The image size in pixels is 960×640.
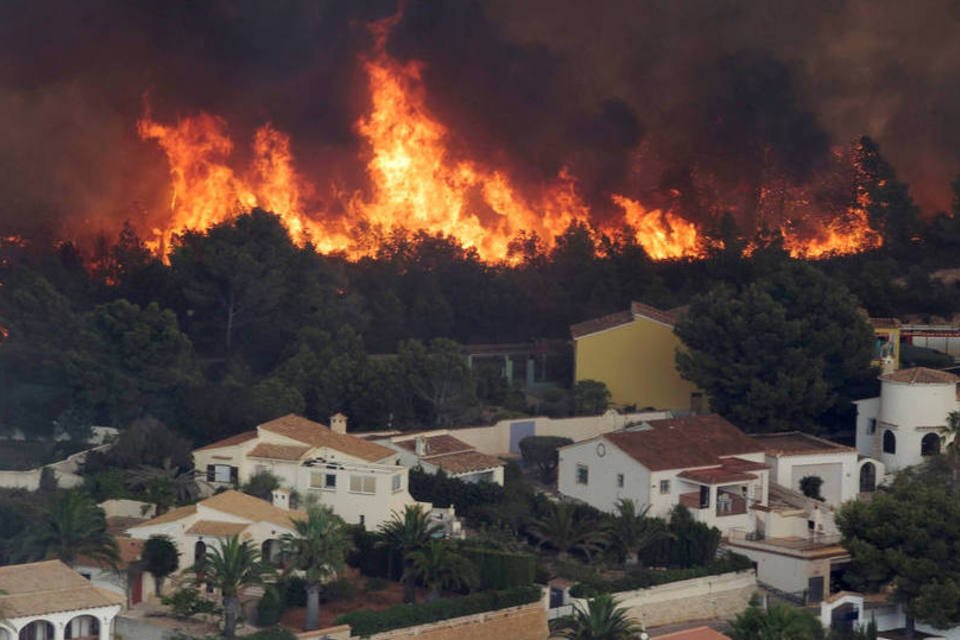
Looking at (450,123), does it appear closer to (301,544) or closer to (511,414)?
(511,414)

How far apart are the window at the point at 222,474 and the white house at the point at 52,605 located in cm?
877

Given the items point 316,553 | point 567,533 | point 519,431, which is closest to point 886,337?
point 519,431

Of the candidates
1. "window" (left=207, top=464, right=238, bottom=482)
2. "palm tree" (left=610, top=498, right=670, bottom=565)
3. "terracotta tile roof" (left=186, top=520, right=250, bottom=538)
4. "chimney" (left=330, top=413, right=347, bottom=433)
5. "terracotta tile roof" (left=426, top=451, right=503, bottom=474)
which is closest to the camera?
"terracotta tile roof" (left=186, top=520, right=250, bottom=538)

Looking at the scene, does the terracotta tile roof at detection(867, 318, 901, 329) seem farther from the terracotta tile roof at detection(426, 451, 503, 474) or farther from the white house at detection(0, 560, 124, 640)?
the white house at detection(0, 560, 124, 640)

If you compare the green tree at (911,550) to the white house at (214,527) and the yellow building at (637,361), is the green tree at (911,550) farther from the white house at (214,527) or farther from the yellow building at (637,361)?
the yellow building at (637,361)

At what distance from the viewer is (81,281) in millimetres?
65562

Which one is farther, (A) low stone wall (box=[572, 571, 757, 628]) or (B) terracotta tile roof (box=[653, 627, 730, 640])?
(A) low stone wall (box=[572, 571, 757, 628])

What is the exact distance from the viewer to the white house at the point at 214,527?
47.9m

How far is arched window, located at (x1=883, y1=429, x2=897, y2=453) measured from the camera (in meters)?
58.7

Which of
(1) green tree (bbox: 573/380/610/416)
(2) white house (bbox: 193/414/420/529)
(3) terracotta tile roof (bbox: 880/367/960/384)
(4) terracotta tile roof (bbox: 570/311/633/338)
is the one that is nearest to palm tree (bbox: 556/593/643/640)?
(2) white house (bbox: 193/414/420/529)

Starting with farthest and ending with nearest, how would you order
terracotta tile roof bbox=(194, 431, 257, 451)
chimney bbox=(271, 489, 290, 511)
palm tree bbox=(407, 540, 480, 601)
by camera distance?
terracotta tile roof bbox=(194, 431, 257, 451)
chimney bbox=(271, 489, 290, 511)
palm tree bbox=(407, 540, 480, 601)

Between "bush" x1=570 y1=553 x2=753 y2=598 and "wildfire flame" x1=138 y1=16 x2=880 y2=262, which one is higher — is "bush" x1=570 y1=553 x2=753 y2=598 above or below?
below

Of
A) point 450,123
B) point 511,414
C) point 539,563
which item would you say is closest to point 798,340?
point 511,414

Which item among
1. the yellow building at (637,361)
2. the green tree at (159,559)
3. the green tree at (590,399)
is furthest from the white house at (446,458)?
the yellow building at (637,361)
